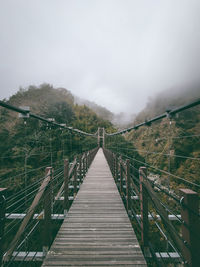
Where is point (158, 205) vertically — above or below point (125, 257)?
above

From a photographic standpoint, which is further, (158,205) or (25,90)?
(25,90)

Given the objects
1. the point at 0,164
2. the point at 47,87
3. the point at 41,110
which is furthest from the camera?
the point at 47,87

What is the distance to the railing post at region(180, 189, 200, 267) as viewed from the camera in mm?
754

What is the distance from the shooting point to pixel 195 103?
1021 mm

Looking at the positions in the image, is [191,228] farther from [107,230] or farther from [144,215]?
[107,230]

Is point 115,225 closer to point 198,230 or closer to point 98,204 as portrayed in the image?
point 98,204

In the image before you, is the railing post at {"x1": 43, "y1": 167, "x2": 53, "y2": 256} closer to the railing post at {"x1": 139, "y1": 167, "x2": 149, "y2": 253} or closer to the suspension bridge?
the suspension bridge

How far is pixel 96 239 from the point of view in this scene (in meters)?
1.48

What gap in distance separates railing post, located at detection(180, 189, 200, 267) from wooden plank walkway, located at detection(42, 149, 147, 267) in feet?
1.91

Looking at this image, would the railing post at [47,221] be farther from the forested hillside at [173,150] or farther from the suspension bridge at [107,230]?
the forested hillside at [173,150]

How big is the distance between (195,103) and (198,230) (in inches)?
28.9

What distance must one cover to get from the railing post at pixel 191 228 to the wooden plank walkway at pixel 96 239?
58 centimetres

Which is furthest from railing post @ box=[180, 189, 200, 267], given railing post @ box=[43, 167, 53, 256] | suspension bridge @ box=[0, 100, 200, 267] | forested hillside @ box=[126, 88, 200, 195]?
railing post @ box=[43, 167, 53, 256]

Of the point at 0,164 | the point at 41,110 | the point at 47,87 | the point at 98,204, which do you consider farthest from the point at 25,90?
the point at 98,204
